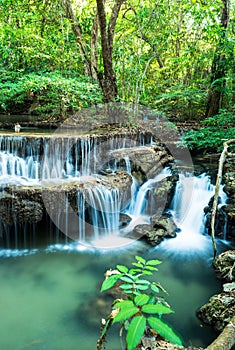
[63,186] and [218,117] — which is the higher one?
[218,117]

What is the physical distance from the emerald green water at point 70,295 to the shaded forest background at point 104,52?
4.00 metres

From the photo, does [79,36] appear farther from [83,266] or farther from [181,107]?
[83,266]

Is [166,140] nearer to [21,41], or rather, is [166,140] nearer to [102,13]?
[102,13]

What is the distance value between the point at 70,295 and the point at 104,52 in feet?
24.5

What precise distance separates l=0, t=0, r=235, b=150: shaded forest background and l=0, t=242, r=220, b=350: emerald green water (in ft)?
13.1

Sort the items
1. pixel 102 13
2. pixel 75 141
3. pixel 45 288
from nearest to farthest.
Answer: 1. pixel 45 288
2. pixel 75 141
3. pixel 102 13

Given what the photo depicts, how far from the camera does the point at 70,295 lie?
12.9 ft

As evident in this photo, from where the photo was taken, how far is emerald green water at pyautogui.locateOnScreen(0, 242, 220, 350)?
319 centimetres

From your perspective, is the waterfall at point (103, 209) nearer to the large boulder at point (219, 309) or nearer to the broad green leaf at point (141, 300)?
the large boulder at point (219, 309)

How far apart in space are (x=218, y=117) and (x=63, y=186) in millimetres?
5379

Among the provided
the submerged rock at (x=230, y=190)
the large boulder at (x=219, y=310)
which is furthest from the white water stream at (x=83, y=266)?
the submerged rock at (x=230, y=190)

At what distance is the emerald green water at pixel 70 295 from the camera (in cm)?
319

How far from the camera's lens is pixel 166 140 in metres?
9.14

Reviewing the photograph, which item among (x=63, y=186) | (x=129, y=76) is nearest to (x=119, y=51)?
(x=129, y=76)
